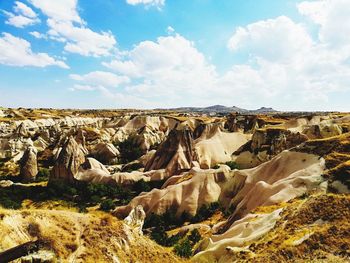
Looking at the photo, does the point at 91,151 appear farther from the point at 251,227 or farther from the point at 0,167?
the point at 251,227

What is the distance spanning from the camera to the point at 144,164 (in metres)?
74.4

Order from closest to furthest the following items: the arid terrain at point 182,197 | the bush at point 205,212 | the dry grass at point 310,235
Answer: the arid terrain at point 182,197
the dry grass at point 310,235
the bush at point 205,212

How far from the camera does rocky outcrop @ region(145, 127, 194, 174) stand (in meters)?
64.1

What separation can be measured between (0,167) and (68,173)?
74.1 ft

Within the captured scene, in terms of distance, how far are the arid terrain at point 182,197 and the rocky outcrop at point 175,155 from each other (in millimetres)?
223

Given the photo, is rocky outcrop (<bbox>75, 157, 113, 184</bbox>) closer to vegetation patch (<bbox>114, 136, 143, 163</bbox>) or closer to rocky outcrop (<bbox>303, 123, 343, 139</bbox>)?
vegetation patch (<bbox>114, 136, 143, 163</bbox>)

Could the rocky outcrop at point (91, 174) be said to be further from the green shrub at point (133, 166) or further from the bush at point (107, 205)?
the green shrub at point (133, 166)

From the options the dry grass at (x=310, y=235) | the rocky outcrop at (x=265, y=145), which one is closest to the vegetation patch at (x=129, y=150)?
the rocky outcrop at (x=265, y=145)

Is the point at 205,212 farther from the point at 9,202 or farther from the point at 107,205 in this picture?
the point at 9,202

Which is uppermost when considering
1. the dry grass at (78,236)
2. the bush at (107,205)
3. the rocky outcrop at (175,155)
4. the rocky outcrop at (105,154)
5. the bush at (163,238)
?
the dry grass at (78,236)

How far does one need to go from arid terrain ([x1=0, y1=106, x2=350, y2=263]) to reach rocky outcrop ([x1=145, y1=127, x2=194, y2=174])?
0.22m

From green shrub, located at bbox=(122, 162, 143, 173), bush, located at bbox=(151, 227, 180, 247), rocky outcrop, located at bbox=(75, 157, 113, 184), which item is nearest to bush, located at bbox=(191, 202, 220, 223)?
bush, located at bbox=(151, 227, 180, 247)

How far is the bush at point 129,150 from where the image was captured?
88.6 meters

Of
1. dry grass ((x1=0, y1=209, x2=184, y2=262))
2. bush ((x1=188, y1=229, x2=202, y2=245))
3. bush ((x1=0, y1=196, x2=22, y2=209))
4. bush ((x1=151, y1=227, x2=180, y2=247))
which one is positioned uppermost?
dry grass ((x1=0, y1=209, x2=184, y2=262))
